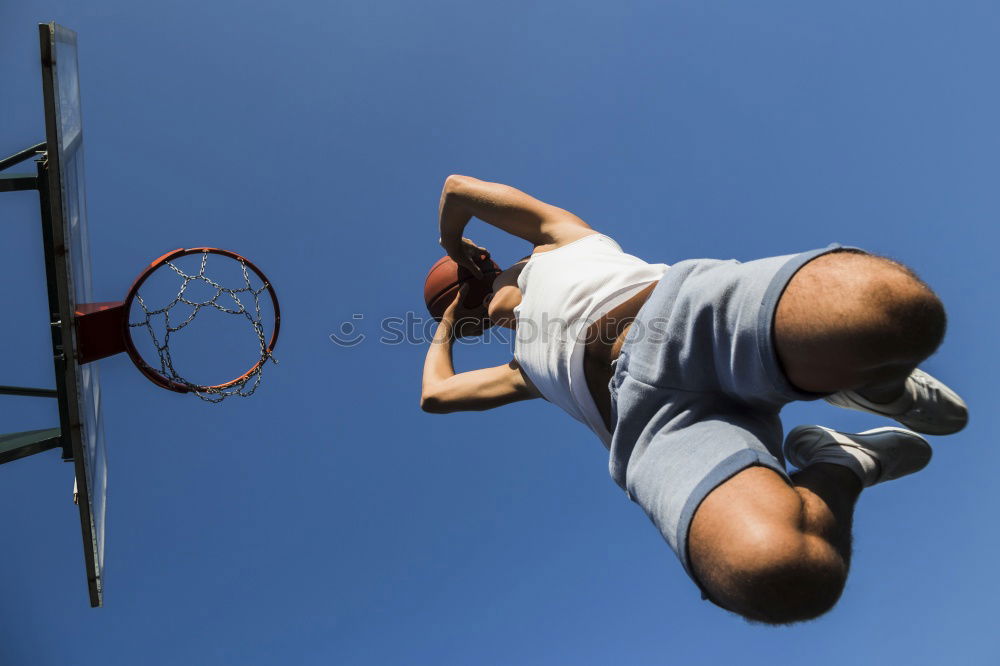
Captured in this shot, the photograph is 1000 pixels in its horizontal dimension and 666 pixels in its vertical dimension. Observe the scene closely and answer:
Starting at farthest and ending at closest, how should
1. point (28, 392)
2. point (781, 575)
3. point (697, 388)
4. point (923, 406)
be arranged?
point (28, 392)
point (923, 406)
point (697, 388)
point (781, 575)

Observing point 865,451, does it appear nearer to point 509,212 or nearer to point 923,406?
point 923,406

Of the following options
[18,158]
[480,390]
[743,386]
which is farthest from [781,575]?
[18,158]

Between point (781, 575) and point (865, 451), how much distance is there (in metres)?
0.93

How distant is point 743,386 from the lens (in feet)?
5.25

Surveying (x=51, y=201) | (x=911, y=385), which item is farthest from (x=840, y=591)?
(x=51, y=201)

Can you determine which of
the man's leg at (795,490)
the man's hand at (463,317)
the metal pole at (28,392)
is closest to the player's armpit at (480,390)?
the man's hand at (463,317)

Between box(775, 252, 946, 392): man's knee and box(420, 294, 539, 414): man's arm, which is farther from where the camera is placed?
box(420, 294, 539, 414): man's arm

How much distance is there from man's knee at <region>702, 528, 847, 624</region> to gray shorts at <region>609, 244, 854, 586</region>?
0.17m

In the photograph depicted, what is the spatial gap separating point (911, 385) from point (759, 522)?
112 centimetres

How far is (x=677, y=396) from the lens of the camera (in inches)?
69.5

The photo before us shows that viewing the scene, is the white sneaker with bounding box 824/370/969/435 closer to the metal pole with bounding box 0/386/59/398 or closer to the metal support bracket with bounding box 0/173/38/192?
the metal support bracket with bounding box 0/173/38/192

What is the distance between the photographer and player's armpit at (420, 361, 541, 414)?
9.22 feet

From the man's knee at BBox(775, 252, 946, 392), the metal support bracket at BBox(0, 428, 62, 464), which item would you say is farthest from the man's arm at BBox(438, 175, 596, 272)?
the metal support bracket at BBox(0, 428, 62, 464)

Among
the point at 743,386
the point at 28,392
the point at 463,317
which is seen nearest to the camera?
the point at 743,386
